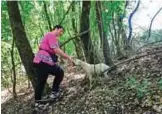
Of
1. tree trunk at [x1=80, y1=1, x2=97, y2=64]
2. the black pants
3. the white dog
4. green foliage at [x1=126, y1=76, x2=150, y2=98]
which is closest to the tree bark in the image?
tree trunk at [x1=80, y1=1, x2=97, y2=64]

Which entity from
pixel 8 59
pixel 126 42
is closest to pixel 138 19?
pixel 126 42

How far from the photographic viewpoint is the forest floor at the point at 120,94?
6.25m

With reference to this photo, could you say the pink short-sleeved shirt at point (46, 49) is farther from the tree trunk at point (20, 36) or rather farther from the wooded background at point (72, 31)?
the tree trunk at point (20, 36)

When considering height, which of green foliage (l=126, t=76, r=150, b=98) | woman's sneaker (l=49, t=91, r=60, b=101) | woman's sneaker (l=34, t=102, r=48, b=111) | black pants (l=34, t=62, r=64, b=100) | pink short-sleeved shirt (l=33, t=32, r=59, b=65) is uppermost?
pink short-sleeved shirt (l=33, t=32, r=59, b=65)

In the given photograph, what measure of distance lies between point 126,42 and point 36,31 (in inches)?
197

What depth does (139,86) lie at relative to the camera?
6.59 m

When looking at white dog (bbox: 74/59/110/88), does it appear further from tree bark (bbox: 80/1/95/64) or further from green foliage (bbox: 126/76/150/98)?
green foliage (bbox: 126/76/150/98)

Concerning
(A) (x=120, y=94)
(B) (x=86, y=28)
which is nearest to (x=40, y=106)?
(A) (x=120, y=94)

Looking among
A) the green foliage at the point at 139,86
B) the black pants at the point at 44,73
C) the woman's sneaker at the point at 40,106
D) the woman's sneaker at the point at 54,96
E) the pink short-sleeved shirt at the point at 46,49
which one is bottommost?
the woman's sneaker at the point at 40,106

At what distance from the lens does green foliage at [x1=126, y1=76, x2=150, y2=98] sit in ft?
20.9

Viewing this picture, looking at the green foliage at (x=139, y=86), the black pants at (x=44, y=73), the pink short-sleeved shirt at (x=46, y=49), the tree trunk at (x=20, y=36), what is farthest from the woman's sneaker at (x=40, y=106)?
the green foliage at (x=139, y=86)

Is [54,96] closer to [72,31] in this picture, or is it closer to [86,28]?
[86,28]

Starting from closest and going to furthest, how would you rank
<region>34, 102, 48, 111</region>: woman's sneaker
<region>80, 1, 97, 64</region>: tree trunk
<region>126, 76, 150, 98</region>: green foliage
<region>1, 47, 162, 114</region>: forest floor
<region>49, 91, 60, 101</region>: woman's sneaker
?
<region>1, 47, 162, 114</region>: forest floor, <region>126, 76, 150, 98</region>: green foliage, <region>34, 102, 48, 111</region>: woman's sneaker, <region>49, 91, 60, 101</region>: woman's sneaker, <region>80, 1, 97, 64</region>: tree trunk

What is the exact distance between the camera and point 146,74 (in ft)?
24.6
